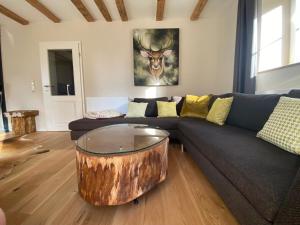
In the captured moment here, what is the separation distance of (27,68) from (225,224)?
4.70 meters

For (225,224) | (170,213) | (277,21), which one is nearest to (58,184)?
(170,213)

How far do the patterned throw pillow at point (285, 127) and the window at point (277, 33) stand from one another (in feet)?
3.20

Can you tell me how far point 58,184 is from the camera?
1791 mm

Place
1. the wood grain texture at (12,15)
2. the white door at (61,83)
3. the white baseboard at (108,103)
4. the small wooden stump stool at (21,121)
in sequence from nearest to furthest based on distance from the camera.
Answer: the wood grain texture at (12,15) → the small wooden stump stool at (21,121) → the white door at (61,83) → the white baseboard at (108,103)

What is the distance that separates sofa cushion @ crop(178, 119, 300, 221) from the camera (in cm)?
82

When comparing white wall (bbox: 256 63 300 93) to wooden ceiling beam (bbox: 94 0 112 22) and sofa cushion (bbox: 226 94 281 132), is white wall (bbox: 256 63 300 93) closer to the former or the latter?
sofa cushion (bbox: 226 94 281 132)

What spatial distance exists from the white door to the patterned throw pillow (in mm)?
3648

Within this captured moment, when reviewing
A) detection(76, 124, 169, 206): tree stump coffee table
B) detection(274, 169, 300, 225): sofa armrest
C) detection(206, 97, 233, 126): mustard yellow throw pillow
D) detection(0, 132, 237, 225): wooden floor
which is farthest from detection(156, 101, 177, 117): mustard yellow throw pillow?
detection(274, 169, 300, 225): sofa armrest

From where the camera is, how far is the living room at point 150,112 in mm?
1279

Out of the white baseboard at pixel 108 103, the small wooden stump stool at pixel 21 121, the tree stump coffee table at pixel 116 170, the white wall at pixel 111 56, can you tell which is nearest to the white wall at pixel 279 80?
the white wall at pixel 111 56

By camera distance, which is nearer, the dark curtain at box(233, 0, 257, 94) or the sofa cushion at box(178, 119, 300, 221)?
the sofa cushion at box(178, 119, 300, 221)

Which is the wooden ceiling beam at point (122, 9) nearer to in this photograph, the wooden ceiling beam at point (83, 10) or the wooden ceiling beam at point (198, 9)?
the wooden ceiling beam at point (83, 10)

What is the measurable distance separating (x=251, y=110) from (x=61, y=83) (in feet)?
12.5

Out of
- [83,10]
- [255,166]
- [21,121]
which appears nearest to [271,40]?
[255,166]
